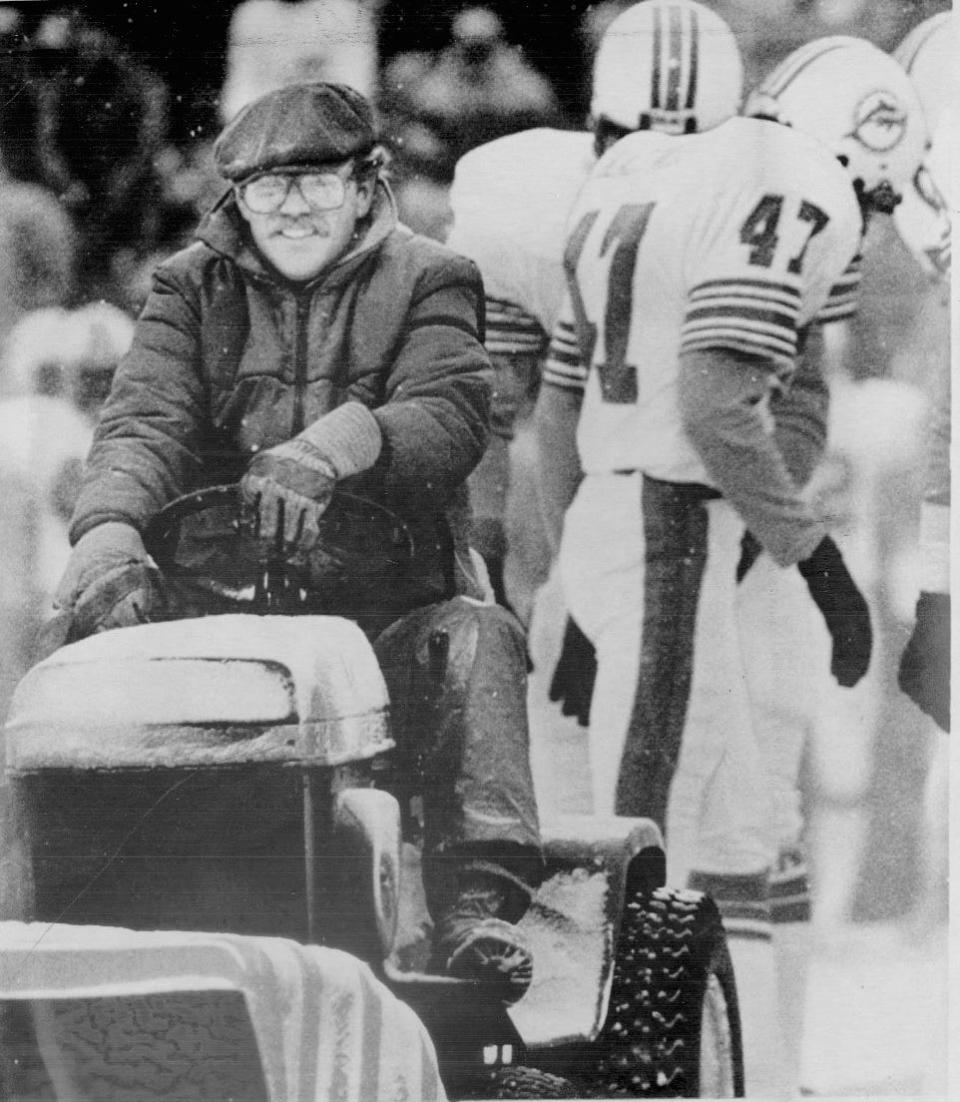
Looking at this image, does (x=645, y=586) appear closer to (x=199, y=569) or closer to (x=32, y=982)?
(x=199, y=569)

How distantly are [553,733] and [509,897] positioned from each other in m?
0.29

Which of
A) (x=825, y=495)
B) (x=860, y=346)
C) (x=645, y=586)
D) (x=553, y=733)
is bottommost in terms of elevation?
(x=553, y=733)

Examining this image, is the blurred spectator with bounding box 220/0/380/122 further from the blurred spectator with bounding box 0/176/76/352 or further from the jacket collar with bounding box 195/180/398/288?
the blurred spectator with bounding box 0/176/76/352

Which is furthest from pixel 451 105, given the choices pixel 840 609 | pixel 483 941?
pixel 483 941

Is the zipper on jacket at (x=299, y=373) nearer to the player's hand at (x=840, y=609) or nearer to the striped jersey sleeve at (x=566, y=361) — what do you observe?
the striped jersey sleeve at (x=566, y=361)

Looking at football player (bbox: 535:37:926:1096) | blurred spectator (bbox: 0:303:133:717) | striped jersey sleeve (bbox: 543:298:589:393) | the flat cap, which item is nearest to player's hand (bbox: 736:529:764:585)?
football player (bbox: 535:37:926:1096)

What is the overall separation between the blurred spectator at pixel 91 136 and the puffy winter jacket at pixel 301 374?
143mm

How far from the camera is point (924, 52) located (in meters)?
2.46

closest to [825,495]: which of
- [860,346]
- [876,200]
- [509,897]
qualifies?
[860,346]

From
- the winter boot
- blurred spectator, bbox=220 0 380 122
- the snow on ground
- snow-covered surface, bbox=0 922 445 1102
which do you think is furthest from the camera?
blurred spectator, bbox=220 0 380 122

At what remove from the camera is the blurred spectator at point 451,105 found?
248cm

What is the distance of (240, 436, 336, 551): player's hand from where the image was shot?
241 centimetres

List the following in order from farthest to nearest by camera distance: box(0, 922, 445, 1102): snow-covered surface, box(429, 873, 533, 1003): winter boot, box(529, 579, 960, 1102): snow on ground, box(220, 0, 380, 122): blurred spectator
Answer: box(220, 0, 380, 122): blurred spectator
box(529, 579, 960, 1102): snow on ground
box(429, 873, 533, 1003): winter boot
box(0, 922, 445, 1102): snow-covered surface

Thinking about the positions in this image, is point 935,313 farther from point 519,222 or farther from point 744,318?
point 519,222
